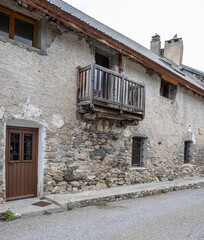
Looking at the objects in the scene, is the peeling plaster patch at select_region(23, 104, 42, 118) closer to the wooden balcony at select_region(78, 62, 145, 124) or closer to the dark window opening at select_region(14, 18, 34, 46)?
the wooden balcony at select_region(78, 62, 145, 124)

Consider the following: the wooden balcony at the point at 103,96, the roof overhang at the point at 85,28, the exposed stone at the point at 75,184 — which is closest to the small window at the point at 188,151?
the roof overhang at the point at 85,28

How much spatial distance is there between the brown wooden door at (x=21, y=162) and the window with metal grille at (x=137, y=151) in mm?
4311

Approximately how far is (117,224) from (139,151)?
5144 millimetres

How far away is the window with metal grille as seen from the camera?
377 inches

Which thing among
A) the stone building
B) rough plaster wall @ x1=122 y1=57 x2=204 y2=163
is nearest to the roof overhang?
the stone building

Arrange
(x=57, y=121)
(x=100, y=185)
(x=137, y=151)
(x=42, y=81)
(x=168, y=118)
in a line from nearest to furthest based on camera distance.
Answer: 1. (x=42, y=81)
2. (x=57, y=121)
3. (x=100, y=185)
4. (x=137, y=151)
5. (x=168, y=118)

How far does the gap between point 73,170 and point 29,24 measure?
13.9ft

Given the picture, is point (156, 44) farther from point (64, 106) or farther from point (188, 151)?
point (64, 106)

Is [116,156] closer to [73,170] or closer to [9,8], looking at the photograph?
[73,170]

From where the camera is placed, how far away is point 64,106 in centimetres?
692

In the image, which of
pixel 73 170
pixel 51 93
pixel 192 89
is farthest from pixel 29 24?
pixel 192 89

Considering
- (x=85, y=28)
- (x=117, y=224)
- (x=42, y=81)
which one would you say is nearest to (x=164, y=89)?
(x=85, y=28)

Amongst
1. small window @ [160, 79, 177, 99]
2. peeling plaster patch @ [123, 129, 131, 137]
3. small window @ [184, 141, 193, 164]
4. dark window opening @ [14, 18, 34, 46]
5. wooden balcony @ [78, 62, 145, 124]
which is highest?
dark window opening @ [14, 18, 34, 46]

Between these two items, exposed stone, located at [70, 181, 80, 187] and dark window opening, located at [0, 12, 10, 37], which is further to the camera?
exposed stone, located at [70, 181, 80, 187]
